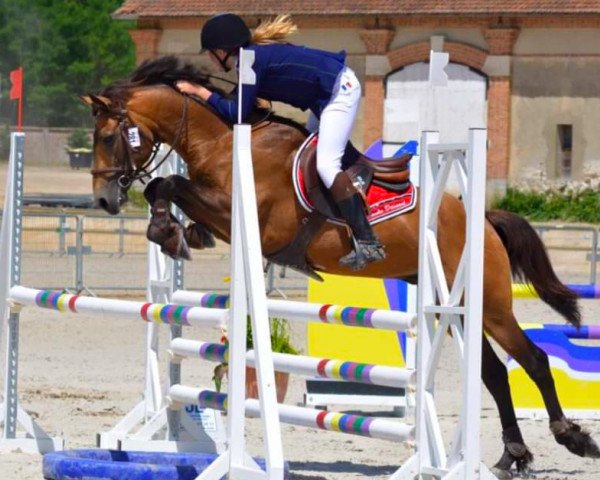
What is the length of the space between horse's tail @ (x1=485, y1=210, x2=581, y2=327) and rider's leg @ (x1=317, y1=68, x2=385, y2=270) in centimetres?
103

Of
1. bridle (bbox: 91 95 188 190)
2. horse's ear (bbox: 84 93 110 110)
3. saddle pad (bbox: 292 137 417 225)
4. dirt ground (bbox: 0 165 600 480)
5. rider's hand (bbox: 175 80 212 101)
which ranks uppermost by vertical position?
rider's hand (bbox: 175 80 212 101)

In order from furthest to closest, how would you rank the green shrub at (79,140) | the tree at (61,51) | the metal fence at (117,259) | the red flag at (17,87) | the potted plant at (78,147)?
1. the tree at (61,51)
2. the green shrub at (79,140)
3. the potted plant at (78,147)
4. the red flag at (17,87)
5. the metal fence at (117,259)

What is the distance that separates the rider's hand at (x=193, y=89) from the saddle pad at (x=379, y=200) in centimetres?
51

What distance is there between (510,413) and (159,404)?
1703 millimetres

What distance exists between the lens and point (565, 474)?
659cm

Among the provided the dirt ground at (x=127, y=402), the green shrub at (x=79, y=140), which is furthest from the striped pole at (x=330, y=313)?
the green shrub at (x=79, y=140)

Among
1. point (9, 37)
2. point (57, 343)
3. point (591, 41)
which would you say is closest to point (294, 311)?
point (57, 343)

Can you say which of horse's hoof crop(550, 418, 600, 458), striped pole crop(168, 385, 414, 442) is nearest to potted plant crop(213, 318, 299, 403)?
striped pole crop(168, 385, 414, 442)

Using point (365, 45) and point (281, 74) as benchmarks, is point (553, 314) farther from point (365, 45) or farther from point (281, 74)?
point (365, 45)

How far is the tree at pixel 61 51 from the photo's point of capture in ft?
154

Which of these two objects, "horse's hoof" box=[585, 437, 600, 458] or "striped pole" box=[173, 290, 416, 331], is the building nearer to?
"horse's hoof" box=[585, 437, 600, 458]

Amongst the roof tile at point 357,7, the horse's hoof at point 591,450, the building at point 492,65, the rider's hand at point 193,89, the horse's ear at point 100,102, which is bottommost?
the horse's hoof at point 591,450

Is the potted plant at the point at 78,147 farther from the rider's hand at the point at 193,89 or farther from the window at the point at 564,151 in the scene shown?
the rider's hand at the point at 193,89

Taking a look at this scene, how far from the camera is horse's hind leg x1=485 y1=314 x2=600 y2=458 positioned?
6.38 metres
